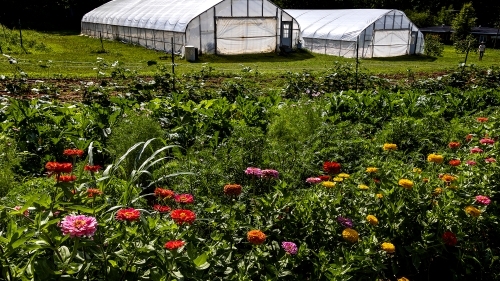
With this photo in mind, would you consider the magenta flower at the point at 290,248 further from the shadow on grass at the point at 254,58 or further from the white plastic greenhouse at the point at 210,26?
the white plastic greenhouse at the point at 210,26

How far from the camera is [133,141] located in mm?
3920

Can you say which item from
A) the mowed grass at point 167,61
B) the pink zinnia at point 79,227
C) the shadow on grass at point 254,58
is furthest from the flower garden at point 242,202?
the shadow on grass at point 254,58

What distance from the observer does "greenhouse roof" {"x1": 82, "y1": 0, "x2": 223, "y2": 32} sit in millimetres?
17391

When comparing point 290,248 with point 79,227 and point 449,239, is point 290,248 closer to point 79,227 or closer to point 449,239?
point 449,239

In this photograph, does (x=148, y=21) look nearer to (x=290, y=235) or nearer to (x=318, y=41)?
(x=318, y=41)

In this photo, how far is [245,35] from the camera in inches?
741

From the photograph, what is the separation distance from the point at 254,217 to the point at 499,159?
6.38 ft

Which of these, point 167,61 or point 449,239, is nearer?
point 449,239

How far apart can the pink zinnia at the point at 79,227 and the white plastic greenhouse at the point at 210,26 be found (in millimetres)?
15973

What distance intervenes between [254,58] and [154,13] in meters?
5.02

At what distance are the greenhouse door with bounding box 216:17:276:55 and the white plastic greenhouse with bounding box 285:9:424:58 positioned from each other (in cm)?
271

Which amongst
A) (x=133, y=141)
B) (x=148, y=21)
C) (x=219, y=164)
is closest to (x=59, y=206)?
(x=219, y=164)

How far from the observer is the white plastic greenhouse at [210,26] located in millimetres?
17359

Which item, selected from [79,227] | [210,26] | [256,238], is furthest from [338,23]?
[79,227]
